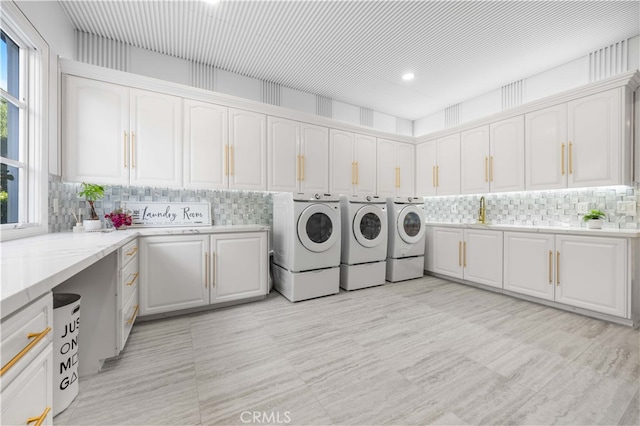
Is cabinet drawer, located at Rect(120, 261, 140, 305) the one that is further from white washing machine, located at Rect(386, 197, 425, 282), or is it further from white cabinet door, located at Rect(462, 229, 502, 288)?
white cabinet door, located at Rect(462, 229, 502, 288)

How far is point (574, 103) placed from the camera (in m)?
2.71

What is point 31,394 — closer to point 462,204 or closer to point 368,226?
point 368,226

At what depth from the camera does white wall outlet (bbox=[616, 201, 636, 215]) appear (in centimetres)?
254

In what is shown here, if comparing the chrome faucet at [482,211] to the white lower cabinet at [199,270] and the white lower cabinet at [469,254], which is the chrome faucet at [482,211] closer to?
the white lower cabinet at [469,254]

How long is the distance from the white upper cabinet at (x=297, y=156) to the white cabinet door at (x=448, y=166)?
72.9 inches

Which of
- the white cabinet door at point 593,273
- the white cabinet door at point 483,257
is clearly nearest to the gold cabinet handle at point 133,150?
the white cabinet door at point 483,257

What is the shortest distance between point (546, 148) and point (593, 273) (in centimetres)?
139

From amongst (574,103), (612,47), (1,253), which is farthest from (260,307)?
(612,47)

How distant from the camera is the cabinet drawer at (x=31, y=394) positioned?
2.08 feet

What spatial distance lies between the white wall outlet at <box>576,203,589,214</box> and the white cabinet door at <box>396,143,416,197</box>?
6.77ft

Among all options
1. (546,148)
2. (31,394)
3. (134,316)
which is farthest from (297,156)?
(31,394)

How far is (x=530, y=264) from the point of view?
2846 mm

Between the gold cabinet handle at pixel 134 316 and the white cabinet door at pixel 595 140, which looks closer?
the gold cabinet handle at pixel 134 316

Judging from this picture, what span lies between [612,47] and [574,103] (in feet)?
2.54
